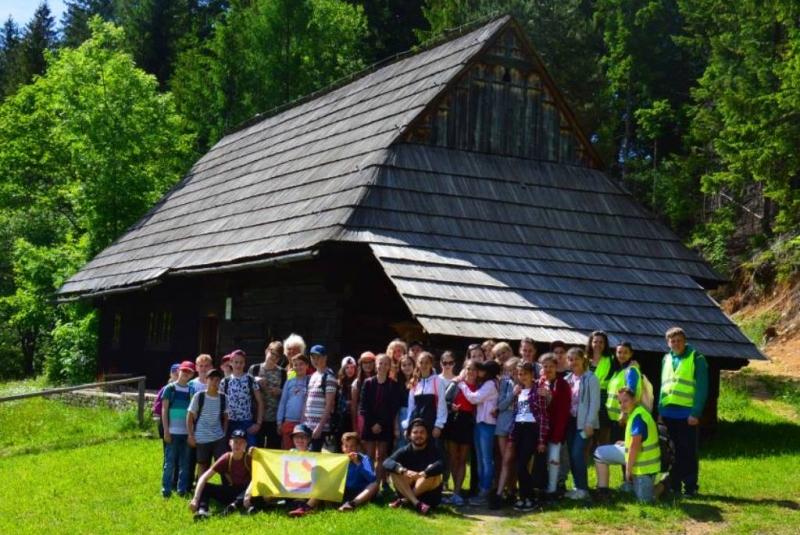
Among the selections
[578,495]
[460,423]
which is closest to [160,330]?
[460,423]

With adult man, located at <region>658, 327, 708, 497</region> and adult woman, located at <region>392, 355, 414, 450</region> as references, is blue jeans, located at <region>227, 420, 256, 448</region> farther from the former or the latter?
adult man, located at <region>658, 327, 708, 497</region>

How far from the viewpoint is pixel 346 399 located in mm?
11562

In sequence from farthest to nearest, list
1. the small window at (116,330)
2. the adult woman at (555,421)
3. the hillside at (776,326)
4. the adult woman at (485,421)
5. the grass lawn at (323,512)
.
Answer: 1. the small window at (116,330)
2. the hillside at (776,326)
3. the adult woman at (485,421)
4. the adult woman at (555,421)
5. the grass lawn at (323,512)

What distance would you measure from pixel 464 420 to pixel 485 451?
0.37 metres

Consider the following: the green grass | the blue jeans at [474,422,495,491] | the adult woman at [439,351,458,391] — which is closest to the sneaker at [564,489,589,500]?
the blue jeans at [474,422,495,491]

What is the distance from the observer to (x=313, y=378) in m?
11.3

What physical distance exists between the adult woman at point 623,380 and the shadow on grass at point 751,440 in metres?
3.76

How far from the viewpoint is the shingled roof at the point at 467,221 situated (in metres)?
15.3

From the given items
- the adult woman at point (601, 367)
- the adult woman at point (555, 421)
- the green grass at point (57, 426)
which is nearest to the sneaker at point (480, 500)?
the adult woman at point (555, 421)

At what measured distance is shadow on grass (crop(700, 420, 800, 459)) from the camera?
47.4ft

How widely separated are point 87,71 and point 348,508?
2463 cm

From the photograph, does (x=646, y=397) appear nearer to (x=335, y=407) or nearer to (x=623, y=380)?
(x=623, y=380)

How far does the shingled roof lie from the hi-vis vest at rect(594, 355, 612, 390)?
8.81ft

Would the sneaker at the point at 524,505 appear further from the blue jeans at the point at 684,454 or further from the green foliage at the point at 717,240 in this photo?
the green foliage at the point at 717,240
